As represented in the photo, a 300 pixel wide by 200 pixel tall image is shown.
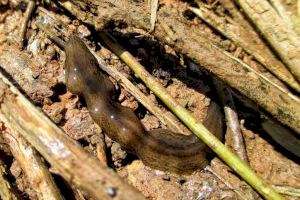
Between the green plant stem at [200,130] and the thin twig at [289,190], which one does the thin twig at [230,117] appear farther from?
the thin twig at [289,190]

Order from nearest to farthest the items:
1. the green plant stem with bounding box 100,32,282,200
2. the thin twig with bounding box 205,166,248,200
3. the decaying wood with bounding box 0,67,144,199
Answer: the decaying wood with bounding box 0,67,144,199, the green plant stem with bounding box 100,32,282,200, the thin twig with bounding box 205,166,248,200

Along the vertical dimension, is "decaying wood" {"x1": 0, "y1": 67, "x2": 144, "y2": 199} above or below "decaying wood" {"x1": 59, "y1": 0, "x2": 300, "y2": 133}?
below

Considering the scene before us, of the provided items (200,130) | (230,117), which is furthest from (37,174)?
(230,117)

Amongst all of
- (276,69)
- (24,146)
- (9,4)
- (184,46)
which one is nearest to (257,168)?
(276,69)

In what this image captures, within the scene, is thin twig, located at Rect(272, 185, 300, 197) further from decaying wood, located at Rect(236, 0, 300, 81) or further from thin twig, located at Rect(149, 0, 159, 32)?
thin twig, located at Rect(149, 0, 159, 32)

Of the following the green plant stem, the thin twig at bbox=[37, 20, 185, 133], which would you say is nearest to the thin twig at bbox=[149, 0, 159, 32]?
the green plant stem

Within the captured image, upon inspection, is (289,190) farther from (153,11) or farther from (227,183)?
(153,11)

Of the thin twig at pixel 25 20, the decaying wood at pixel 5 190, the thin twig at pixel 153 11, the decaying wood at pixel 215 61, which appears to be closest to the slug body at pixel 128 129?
the thin twig at pixel 25 20
